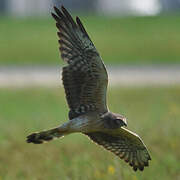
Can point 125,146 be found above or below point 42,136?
below

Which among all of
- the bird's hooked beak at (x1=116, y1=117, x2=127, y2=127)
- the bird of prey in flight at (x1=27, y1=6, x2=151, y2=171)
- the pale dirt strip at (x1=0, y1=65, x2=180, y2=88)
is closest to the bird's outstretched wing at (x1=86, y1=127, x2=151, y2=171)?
the bird of prey in flight at (x1=27, y1=6, x2=151, y2=171)

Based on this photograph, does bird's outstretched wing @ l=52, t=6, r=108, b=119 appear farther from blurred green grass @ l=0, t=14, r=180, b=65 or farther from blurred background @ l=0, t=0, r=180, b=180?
blurred green grass @ l=0, t=14, r=180, b=65

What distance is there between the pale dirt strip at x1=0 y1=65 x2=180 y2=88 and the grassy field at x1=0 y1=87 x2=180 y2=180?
4.15 m

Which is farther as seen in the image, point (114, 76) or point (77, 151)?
point (114, 76)

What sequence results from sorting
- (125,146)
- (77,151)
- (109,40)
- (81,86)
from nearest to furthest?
1. (81,86)
2. (125,146)
3. (77,151)
4. (109,40)

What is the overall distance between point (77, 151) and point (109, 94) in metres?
5.60

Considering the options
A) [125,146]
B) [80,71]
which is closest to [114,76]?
[125,146]

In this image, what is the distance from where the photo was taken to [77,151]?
32.3 feet

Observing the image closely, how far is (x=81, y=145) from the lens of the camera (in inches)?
398

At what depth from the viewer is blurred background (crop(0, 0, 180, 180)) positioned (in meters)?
9.07

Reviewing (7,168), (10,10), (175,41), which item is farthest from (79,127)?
(10,10)

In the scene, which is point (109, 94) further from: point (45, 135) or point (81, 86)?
point (45, 135)

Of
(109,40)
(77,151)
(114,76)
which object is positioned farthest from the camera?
(109,40)

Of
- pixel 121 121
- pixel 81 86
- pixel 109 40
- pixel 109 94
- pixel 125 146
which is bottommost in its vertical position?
pixel 109 40
